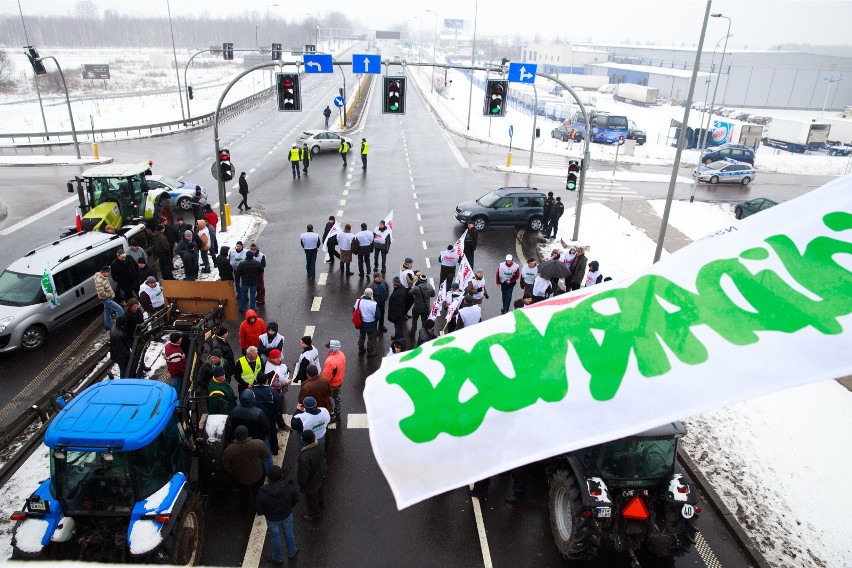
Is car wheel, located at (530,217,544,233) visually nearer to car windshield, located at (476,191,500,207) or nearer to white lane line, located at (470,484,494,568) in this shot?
car windshield, located at (476,191,500,207)

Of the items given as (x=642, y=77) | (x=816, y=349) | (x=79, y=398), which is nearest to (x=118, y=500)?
(x=79, y=398)

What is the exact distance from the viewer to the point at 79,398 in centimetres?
659

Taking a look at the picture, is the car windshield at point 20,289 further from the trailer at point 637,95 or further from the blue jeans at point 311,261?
the trailer at point 637,95

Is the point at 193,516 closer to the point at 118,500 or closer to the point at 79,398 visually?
the point at 118,500

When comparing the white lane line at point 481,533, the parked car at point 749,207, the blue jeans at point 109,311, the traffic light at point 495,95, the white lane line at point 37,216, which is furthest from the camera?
the parked car at point 749,207

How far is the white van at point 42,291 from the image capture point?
1170cm

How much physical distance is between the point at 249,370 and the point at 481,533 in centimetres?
422

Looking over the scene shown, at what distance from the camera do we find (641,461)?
681cm

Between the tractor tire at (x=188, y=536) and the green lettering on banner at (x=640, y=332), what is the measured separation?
371 centimetres

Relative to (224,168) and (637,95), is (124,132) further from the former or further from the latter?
(637,95)

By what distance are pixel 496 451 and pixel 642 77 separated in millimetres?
107269

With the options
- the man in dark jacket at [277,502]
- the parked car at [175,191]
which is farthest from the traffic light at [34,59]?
the man in dark jacket at [277,502]

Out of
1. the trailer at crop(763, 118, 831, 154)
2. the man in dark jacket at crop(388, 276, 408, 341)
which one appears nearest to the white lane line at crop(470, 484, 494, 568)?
the man in dark jacket at crop(388, 276, 408, 341)

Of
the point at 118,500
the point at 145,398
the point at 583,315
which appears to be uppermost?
the point at 583,315
